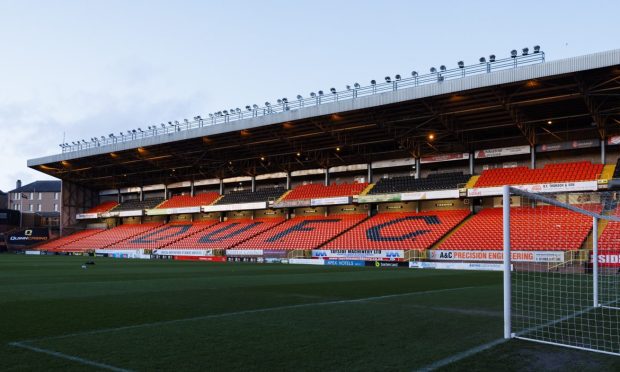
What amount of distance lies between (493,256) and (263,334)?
24.0 meters

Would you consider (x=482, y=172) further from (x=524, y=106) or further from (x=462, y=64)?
(x=462, y=64)

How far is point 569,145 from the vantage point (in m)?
35.3

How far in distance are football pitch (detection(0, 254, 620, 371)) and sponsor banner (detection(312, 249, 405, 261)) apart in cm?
1983

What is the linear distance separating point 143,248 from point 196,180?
490 inches

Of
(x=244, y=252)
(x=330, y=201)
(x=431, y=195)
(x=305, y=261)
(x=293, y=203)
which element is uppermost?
(x=431, y=195)

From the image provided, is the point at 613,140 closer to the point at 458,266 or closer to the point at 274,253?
the point at 458,266

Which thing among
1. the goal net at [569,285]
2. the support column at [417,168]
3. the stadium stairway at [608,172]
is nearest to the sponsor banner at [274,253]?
the support column at [417,168]

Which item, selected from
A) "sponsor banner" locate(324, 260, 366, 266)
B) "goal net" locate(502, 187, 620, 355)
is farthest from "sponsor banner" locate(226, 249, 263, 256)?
"goal net" locate(502, 187, 620, 355)

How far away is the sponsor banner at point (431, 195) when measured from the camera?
121ft

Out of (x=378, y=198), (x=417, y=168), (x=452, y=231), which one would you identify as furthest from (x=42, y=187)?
(x=452, y=231)

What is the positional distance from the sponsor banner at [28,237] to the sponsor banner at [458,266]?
47894mm

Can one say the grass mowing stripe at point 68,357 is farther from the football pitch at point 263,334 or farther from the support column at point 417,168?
the support column at point 417,168

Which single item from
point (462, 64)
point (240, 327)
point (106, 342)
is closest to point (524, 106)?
point (462, 64)

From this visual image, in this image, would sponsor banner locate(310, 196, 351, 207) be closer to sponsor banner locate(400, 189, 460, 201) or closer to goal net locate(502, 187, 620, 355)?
sponsor banner locate(400, 189, 460, 201)
